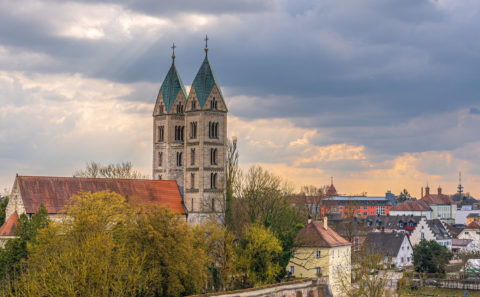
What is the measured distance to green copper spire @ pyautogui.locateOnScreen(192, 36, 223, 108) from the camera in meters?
78.2

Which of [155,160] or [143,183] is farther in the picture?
[155,160]

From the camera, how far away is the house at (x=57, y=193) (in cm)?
6506

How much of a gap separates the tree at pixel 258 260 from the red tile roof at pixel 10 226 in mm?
21619

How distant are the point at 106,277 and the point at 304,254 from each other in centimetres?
3343

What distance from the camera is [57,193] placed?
6794cm

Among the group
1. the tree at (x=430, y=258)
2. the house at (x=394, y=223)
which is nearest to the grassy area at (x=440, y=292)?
the tree at (x=430, y=258)

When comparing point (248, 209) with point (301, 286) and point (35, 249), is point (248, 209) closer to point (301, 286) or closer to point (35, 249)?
point (301, 286)

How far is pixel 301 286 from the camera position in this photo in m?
59.7

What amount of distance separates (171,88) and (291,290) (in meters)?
37.1

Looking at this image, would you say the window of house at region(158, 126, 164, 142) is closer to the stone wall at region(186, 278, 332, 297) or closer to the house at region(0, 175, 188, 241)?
the house at region(0, 175, 188, 241)

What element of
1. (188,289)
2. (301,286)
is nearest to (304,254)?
(301,286)

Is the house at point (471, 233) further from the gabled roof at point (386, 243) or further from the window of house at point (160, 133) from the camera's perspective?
the window of house at point (160, 133)

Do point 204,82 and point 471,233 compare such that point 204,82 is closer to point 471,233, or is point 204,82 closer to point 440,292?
point 440,292

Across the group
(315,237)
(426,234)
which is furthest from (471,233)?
(315,237)
